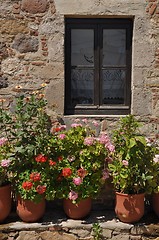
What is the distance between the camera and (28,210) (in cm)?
335

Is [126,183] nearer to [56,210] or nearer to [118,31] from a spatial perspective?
[56,210]

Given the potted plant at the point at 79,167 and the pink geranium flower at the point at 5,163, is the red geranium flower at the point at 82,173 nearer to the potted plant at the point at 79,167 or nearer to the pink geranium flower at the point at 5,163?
the potted plant at the point at 79,167

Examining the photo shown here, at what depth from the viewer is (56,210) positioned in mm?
3752

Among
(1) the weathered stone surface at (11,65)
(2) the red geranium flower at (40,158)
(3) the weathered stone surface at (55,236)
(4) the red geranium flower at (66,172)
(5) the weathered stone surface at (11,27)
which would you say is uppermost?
(5) the weathered stone surface at (11,27)

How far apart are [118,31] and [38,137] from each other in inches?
68.7

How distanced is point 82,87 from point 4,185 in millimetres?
1582

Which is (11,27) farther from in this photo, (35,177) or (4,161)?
(35,177)

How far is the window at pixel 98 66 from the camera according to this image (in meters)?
3.94

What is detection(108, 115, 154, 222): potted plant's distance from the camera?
3.33m

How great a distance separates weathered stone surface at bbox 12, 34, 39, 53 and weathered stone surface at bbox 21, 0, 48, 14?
12.8 inches

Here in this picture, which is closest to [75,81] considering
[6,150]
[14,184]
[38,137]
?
[38,137]

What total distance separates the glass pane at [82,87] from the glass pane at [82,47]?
130mm

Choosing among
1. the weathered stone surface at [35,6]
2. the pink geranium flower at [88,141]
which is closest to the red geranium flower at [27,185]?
the pink geranium flower at [88,141]

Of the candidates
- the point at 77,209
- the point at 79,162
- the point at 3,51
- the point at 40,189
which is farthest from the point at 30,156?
the point at 3,51
